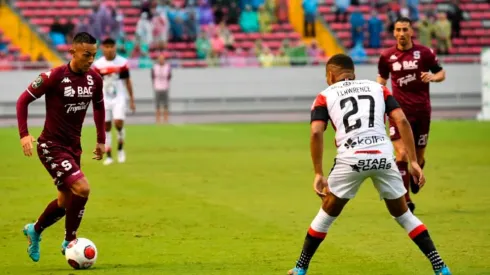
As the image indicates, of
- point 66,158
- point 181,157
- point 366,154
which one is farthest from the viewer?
point 181,157

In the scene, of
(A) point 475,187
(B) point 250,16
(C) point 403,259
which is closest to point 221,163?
(A) point 475,187

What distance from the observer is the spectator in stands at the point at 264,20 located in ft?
139

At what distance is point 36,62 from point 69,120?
2773 cm

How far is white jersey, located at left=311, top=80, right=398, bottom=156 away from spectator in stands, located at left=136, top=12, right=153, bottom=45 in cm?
3036

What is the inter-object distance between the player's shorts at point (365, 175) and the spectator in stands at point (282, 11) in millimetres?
33737

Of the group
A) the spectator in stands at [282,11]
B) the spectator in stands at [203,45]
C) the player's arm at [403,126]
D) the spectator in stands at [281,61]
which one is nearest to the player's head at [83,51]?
the player's arm at [403,126]

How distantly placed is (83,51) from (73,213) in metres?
1.61

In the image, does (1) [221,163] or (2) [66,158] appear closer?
(2) [66,158]

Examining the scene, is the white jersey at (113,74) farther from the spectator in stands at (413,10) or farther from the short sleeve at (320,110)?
the spectator in stands at (413,10)

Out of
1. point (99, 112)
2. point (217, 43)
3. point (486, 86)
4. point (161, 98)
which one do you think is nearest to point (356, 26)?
point (217, 43)

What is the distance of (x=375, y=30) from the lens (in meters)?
41.8

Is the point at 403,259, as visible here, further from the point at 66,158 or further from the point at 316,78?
the point at 316,78

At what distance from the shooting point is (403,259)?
11.1 metres

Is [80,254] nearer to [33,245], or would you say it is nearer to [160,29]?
[33,245]
